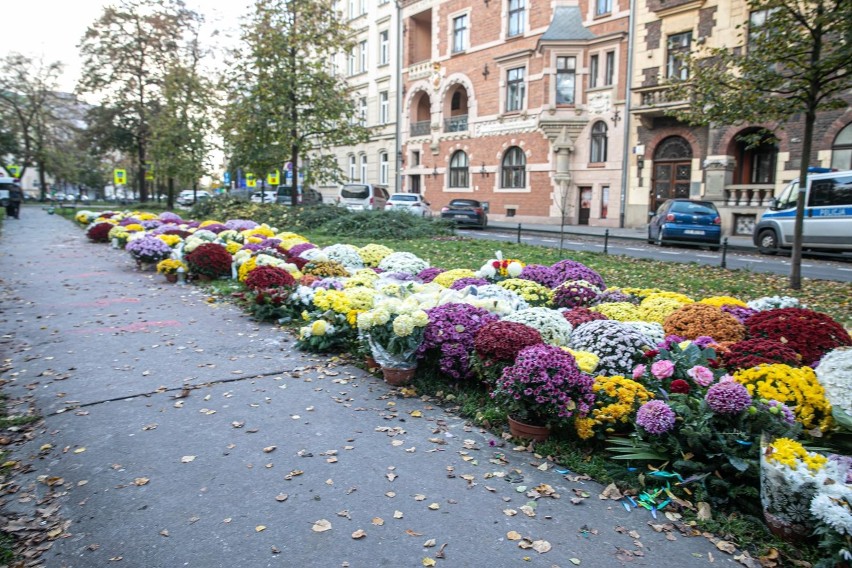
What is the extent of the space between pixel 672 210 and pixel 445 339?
16.3m

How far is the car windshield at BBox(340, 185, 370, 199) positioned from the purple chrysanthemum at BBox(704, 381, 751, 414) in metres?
26.0

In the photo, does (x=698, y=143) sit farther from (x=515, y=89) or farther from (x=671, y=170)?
(x=515, y=89)

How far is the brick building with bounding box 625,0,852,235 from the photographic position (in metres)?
21.8

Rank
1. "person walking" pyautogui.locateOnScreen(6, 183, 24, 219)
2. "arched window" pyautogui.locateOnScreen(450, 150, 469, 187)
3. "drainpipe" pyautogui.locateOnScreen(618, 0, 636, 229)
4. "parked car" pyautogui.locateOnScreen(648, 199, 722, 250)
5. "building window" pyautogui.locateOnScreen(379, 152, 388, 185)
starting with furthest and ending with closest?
"building window" pyautogui.locateOnScreen(379, 152, 388, 185) < "arched window" pyautogui.locateOnScreen(450, 150, 469, 187) < "person walking" pyautogui.locateOnScreen(6, 183, 24, 219) < "drainpipe" pyautogui.locateOnScreen(618, 0, 636, 229) < "parked car" pyautogui.locateOnScreen(648, 199, 722, 250)

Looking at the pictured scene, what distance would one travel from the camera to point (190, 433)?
453 centimetres

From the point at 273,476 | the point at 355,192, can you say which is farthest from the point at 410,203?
Answer: the point at 273,476

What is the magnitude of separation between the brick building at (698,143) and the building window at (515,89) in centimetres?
683

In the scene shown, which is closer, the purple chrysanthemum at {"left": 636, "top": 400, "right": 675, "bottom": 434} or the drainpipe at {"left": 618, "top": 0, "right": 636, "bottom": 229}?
the purple chrysanthemum at {"left": 636, "top": 400, "right": 675, "bottom": 434}

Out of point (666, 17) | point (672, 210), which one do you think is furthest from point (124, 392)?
point (666, 17)

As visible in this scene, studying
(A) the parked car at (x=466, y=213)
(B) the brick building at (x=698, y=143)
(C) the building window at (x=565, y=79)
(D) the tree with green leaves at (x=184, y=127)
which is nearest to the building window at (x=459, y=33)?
(C) the building window at (x=565, y=79)

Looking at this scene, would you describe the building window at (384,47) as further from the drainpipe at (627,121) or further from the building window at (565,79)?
the drainpipe at (627,121)

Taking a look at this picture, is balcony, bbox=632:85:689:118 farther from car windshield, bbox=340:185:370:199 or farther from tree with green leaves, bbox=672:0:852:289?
tree with green leaves, bbox=672:0:852:289

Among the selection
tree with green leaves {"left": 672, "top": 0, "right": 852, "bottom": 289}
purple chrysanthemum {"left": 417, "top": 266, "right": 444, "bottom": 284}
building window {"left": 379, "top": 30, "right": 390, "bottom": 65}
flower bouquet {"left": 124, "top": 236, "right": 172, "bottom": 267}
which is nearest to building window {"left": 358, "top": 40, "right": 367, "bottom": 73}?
building window {"left": 379, "top": 30, "right": 390, "bottom": 65}

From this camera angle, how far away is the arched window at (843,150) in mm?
20672
